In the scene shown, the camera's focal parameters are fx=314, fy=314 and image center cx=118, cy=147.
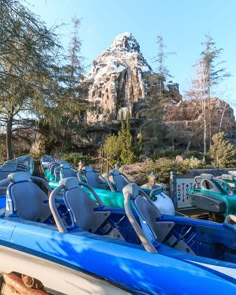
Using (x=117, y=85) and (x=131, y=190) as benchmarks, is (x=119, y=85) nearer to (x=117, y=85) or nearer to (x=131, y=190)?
(x=117, y=85)

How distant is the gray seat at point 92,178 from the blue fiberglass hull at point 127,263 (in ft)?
10.7

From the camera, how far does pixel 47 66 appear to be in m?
6.32

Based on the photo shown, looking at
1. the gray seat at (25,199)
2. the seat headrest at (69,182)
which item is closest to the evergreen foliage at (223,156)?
the gray seat at (25,199)

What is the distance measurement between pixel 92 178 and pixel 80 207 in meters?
2.97

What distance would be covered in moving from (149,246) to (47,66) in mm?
5201

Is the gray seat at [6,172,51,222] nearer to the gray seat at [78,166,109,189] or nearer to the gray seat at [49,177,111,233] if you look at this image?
the gray seat at [49,177,111,233]

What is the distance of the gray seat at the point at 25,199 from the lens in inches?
109

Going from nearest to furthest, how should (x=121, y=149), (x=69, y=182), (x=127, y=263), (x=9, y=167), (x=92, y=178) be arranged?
(x=127, y=263) < (x=69, y=182) < (x=9, y=167) < (x=92, y=178) < (x=121, y=149)

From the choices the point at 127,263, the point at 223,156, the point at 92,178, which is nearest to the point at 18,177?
the point at 127,263

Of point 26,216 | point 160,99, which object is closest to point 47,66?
point 26,216

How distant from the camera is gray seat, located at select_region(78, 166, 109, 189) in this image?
5.66 m

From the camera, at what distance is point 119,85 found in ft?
86.8

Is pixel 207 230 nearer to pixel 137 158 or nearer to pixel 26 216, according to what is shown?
pixel 26 216

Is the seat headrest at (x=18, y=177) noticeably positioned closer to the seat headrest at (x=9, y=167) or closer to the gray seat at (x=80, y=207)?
the gray seat at (x=80, y=207)
